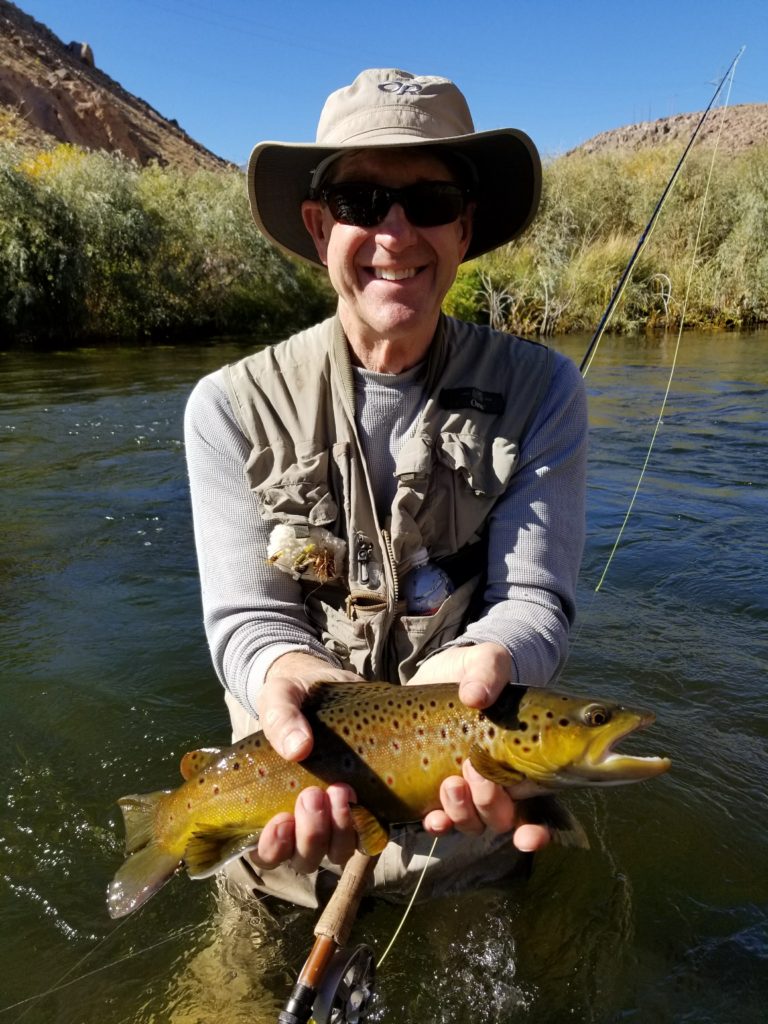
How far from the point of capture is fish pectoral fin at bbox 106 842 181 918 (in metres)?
1.97

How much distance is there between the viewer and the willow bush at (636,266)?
22.5 meters

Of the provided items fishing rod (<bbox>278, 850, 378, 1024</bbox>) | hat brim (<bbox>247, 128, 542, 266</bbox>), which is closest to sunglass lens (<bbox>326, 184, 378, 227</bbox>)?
hat brim (<bbox>247, 128, 542, 266</bbox>)

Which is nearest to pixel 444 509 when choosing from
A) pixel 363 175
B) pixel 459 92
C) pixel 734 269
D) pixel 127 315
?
pixel 363 175

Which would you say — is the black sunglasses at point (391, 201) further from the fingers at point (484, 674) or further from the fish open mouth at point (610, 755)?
the fish open mouth at point (610, 755)

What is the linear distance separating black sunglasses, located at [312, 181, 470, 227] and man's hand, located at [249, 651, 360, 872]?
52.8 inches

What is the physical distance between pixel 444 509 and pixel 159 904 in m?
1.67

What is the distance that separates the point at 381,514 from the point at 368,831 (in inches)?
37.4

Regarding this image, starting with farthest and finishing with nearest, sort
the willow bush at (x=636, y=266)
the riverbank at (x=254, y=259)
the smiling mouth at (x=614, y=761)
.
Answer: the willow bush at (x=636, y=266) < the riverbank at (x=254, y=259) < the smiling mouth at (x=614, y=761)

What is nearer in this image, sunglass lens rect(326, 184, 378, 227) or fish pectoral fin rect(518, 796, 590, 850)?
fish pectoral fin rect(518, 796, 590, 850)

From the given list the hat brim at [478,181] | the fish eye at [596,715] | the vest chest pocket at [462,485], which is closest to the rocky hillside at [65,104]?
the hat brim at [478,181]

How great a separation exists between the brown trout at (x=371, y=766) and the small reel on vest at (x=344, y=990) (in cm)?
28

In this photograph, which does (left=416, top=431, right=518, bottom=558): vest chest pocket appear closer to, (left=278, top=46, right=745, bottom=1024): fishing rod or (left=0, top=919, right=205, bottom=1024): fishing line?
(left=278, top=46, right=745, bottom=1024): fishing rod

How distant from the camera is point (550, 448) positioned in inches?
99.2

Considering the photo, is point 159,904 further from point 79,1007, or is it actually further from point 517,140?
point 517,140
